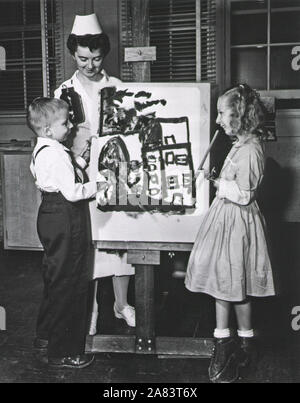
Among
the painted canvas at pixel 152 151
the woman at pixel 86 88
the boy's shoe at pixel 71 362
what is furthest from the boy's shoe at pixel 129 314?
the painted canvas at pixel 152 151

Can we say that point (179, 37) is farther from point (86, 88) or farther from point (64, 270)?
point (64, 270)

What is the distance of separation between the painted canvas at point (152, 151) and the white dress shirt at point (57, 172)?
0.13 meters

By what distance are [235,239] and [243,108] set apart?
565mm

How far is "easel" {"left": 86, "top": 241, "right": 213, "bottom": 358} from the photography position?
2.48 meters

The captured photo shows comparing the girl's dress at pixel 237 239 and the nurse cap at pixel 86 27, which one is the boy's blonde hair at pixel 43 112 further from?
the girl's dress at pixel 237 239

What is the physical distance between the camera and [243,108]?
7.34ft

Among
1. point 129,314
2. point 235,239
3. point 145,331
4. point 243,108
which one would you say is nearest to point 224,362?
point 145,331

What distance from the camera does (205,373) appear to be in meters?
2.41

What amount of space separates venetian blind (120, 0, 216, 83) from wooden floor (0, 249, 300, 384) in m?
1.94

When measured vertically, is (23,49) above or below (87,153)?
above

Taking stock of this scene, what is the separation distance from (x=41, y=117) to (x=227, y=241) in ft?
3.30

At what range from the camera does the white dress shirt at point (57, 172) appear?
92.0 inches

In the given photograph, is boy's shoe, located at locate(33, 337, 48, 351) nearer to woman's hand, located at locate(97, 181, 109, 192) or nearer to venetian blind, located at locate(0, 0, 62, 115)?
woman's hand, located at locate(97, 181, 109, 192)

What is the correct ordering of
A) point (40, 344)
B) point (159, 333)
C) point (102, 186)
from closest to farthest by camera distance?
point (102, 186) < point (40, 344) < point (159, 333)
